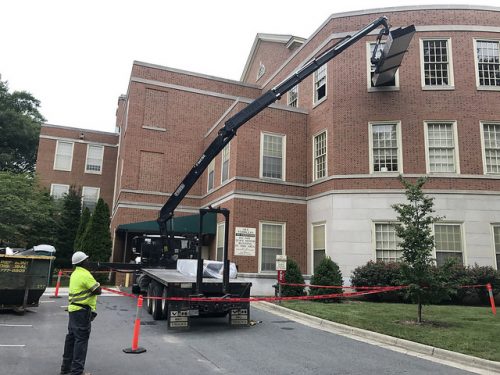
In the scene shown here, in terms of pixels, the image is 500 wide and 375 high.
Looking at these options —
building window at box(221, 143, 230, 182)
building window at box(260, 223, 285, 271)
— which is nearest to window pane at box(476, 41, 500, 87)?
building window at box(260, 223, 285, 271)

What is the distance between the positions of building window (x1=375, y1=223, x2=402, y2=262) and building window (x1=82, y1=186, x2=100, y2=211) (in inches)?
1055

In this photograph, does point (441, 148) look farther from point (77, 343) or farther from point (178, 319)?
point (77, 343)

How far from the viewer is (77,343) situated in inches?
245

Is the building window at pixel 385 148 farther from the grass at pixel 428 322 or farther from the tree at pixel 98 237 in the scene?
the tree at pixel 98 237

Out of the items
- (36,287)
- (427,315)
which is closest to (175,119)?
(36,287)

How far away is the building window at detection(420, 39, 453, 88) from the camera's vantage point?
18.9 m

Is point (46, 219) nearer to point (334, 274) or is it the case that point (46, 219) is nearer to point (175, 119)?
point (175, 119)

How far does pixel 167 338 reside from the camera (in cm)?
913

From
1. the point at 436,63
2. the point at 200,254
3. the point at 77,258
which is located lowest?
the point at 77,258

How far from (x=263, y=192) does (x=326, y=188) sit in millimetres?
2854

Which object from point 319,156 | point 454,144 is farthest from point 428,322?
point 319,156

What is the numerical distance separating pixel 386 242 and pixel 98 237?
1558 centimetres

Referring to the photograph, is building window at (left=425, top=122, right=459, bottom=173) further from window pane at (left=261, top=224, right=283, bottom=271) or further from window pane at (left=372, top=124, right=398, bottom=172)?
window pane at (left=261, top=224, right=283, bottom=271)

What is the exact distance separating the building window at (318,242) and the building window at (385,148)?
346 centimetres
